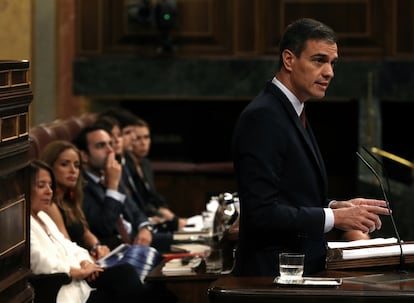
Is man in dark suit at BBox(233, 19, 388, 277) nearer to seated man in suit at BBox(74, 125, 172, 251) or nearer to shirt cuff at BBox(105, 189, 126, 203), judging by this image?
seated man in suit at BBox(74, 125, 172, 251)

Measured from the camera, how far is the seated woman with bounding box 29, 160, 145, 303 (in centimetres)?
516

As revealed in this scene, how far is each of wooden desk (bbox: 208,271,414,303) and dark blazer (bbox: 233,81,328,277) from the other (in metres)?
0.23

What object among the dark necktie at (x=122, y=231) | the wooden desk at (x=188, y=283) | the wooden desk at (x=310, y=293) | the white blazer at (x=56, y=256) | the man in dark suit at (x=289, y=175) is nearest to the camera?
the wooden desk at (x=310, y=293)

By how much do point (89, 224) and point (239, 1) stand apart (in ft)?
15.7

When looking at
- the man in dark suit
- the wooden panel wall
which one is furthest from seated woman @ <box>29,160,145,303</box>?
the wooden panel wall

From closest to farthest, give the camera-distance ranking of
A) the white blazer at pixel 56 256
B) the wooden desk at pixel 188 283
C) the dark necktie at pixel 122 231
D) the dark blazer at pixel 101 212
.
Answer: the white blazer at pixel 56 256 < the wooden desk at pixel 188 283 < the dark blazer at pixel 101 212 < the dark necktie at pixel 122 231

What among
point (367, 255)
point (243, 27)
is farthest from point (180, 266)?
point (243, 27)

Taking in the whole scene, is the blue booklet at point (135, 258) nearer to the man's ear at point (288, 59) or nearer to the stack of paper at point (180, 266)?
the stack of paper at point (180, 266)

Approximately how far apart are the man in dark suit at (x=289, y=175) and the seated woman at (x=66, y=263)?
153 cm

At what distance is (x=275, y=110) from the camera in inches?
146

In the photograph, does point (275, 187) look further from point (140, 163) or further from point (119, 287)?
point (140, 163)

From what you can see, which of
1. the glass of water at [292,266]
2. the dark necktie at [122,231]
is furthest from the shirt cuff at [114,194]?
the glass of water at [292,266]

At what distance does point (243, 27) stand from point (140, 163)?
266cm

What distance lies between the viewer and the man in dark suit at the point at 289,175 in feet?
11.8
